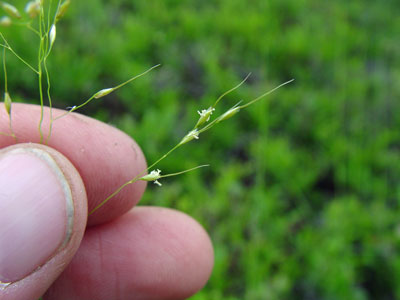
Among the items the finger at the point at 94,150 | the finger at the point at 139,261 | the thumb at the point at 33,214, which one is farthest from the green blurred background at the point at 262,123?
the thumb at the point at 33,214

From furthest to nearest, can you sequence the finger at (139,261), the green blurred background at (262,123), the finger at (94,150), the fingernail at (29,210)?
the green blurred background at (262,123) → the finger at (139,261) → the finger at (94,150) → the fingernail at (29,210)

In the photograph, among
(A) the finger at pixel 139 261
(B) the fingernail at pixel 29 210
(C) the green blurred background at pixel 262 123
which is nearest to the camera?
(B) the fingernail at pixel 29 210

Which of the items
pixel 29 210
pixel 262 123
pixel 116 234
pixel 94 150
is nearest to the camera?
pixel 29 210

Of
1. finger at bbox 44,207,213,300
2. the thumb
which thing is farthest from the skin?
the thumb

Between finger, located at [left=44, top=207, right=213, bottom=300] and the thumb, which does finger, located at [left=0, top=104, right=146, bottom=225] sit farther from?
the thumb

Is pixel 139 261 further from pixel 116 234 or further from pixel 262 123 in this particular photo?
pixel 262 123

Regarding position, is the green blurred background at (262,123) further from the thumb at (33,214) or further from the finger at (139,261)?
the thumb at (33,214)

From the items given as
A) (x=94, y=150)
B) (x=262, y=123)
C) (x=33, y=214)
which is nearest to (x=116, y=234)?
(x=94, y=150)
